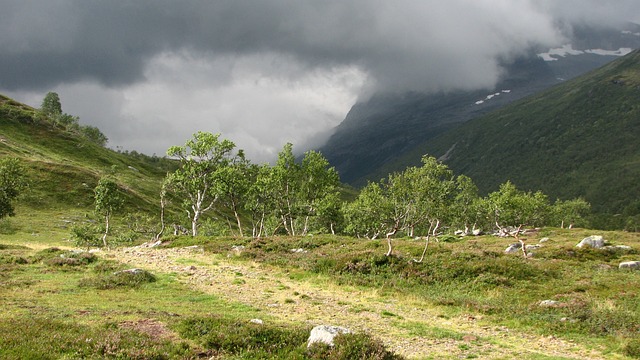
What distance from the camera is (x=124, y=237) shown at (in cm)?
6450

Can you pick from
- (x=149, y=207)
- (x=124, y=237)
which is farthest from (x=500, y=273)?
(x=149, y=207)

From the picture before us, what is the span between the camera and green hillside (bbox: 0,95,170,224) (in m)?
94.6

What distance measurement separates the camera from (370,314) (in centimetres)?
2223

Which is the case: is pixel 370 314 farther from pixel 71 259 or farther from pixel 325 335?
pixel 71 259

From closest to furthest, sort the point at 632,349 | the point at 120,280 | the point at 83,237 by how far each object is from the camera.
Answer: the point at 632,349 < the point at 120,280 < the point at 83,237

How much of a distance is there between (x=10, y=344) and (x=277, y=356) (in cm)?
808

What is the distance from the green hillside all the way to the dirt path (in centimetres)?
7297

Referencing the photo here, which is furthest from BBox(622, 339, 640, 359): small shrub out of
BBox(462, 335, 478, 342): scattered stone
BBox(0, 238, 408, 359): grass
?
BBox(0, 238, 408, 359): grass

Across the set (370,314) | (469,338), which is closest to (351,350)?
(469,338)

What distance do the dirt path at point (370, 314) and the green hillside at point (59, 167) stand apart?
73.0m

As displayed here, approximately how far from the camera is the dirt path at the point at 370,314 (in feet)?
55.6

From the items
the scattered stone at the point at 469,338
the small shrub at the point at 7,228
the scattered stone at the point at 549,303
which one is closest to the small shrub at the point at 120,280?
the scattered stone at the point at 469,338

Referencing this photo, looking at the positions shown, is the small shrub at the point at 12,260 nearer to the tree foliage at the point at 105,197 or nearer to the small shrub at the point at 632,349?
the tree foliage at the point at 105,197

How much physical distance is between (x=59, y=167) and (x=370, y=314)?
115 metres
